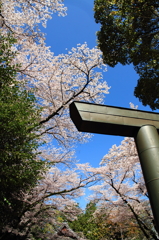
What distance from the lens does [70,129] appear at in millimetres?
9500

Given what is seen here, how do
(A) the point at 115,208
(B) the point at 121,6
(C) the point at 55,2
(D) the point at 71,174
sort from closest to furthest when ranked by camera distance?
(B) the point at 121,6
(C) the point at 55,2
(D) the point at 71,174
(A) the point at 115,208

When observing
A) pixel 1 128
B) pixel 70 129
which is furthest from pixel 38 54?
pixel 1 128

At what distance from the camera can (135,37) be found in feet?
20.7

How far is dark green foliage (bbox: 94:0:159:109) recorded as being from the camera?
18.6ft

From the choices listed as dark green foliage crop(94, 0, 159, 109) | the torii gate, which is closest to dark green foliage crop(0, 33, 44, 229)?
the torii gate

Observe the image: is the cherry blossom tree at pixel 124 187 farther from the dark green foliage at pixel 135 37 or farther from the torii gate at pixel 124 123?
the torii gate at pixel 124 123

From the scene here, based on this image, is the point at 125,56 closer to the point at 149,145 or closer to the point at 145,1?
the point at 145,1

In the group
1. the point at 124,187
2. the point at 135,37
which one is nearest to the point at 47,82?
the point at 135,37

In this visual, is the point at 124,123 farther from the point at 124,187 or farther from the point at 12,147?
the point at 124,187

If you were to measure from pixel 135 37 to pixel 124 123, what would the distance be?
5.04 meters

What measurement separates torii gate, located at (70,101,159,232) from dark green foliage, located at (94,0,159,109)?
15.0 ft

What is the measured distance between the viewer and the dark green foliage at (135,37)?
18.6ft

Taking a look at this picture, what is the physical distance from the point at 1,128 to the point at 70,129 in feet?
17.7

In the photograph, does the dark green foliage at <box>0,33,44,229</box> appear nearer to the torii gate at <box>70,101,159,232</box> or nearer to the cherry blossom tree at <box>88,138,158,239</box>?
the torii gate at <box>70,101,159,232</box>
